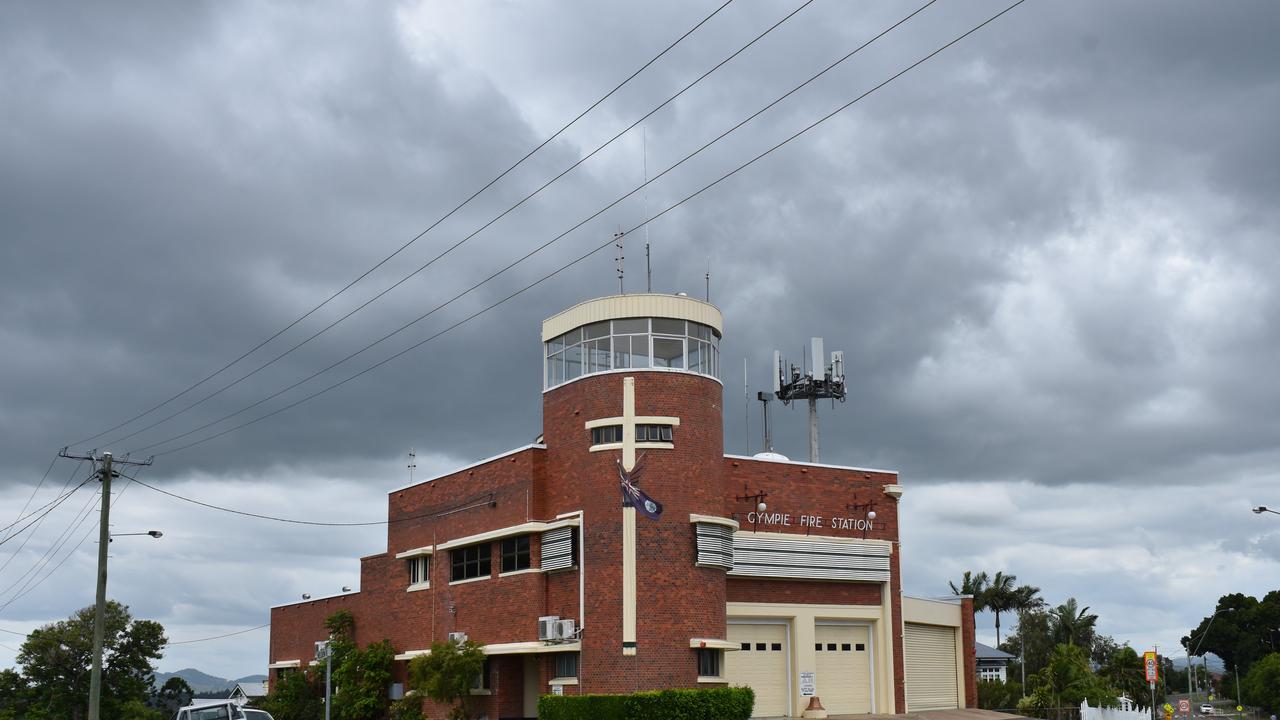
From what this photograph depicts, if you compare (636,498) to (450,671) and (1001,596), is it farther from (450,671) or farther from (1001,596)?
(1001,596)

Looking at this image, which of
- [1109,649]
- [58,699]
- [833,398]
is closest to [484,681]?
[833,398]

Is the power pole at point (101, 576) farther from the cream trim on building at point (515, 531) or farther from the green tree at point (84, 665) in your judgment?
the green tree at point (84, 665)

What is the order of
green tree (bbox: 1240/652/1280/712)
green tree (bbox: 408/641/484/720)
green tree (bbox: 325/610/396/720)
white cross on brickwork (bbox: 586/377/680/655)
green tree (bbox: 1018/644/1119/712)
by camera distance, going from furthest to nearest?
1. green tree (bbox: 1240/652/1280/712)
2. green tree (bbox: 1018/644/1119/712)
3. green tree (bbox: 325/610/396/720)
4. green tree (bbox: 408/641/484/720)
5. white cross on brickwork (bbox: 586/377/680/655)

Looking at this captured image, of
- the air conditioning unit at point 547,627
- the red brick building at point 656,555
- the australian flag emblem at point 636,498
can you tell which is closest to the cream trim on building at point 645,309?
the red brick building at point 656,555

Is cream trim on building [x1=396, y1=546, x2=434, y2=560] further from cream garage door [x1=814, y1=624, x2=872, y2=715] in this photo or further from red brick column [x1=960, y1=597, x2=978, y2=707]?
red brick column [x1=960, y1=597, x2=978, y2=707]

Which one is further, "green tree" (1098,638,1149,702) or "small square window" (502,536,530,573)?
"green tree" (1098,638,1149,702)

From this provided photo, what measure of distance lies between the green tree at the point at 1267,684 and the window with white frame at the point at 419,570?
7795 centimetres

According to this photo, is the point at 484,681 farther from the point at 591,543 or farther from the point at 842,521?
the point at 842,521

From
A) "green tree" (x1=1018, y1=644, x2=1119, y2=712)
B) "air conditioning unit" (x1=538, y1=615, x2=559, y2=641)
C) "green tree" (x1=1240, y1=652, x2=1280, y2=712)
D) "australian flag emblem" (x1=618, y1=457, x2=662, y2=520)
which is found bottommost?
"green tree" (x1=1240, y1=652, x2=1280, y2=712)

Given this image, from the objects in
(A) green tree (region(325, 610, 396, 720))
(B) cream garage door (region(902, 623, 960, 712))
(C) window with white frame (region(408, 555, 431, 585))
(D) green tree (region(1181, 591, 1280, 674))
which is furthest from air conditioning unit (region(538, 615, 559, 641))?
(D) green tree (region(1181, 591, 1280, 674))

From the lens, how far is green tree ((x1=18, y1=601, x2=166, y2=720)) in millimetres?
73312

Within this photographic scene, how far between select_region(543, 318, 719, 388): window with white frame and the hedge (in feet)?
34.7

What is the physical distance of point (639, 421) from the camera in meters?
39.5

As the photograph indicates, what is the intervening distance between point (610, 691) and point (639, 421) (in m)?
8.47
